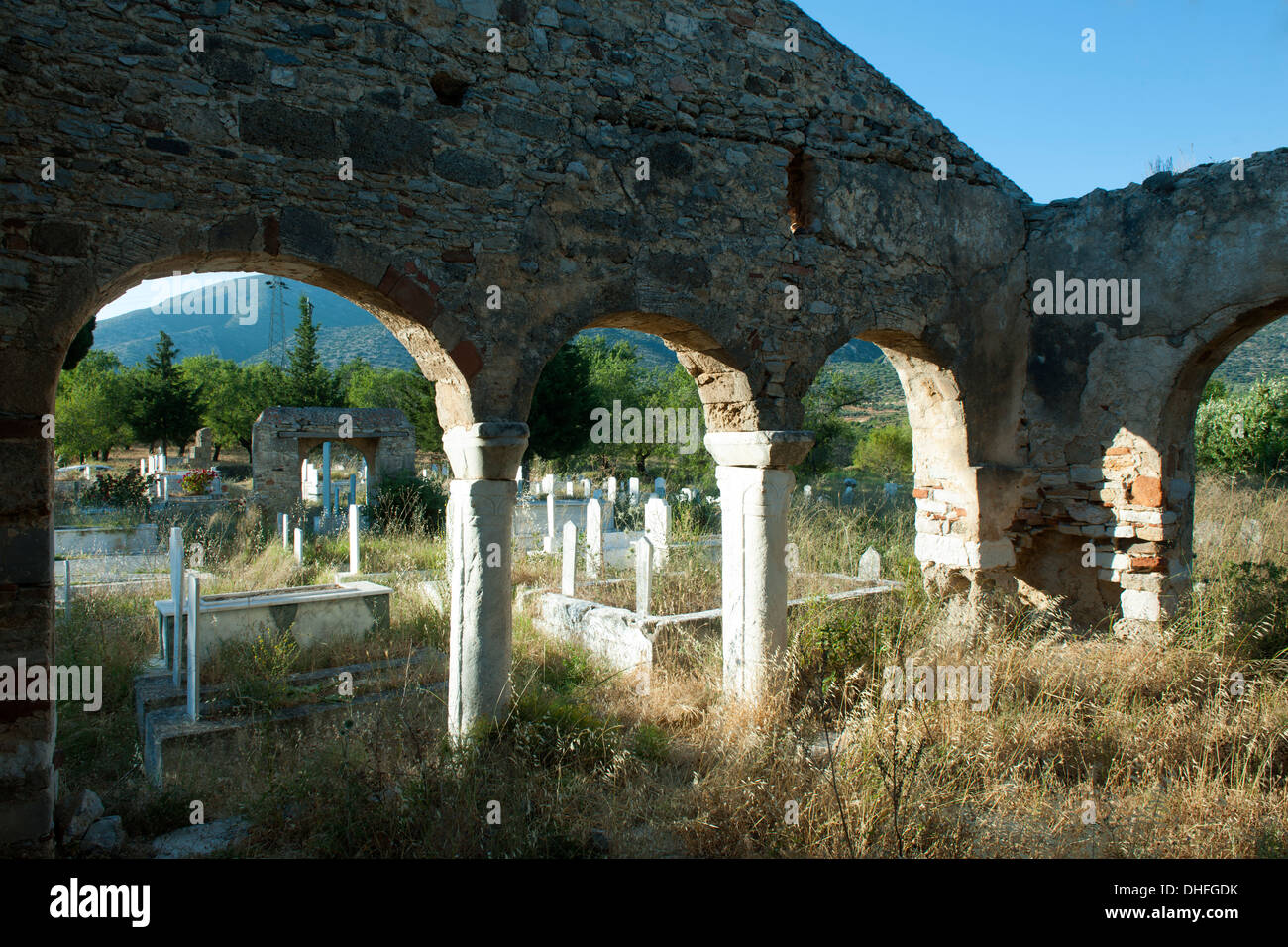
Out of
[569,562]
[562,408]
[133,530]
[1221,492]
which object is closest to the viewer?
[569,562]

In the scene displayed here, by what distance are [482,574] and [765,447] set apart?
2110mm

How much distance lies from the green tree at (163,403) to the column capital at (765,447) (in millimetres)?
32769

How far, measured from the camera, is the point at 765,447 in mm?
5414

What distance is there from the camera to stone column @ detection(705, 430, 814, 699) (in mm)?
5387

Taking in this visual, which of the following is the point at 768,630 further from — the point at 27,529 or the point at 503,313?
the point at 27,529

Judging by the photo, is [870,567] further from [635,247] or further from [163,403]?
[163,403]

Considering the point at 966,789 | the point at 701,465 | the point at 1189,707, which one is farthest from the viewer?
the point at 701,465

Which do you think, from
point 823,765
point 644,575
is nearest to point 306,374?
point 644,575

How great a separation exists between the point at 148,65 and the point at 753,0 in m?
3.81

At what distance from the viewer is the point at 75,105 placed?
11.9 feet

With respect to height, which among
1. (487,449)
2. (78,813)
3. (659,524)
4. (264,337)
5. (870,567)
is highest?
(264,337)

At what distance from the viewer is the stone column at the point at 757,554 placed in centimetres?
539

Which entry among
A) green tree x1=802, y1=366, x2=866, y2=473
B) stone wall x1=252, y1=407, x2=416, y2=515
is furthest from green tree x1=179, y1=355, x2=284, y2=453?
green tree x1=802, y1=366, x2=866, y2=473

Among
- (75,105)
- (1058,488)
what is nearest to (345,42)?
(75,105)
